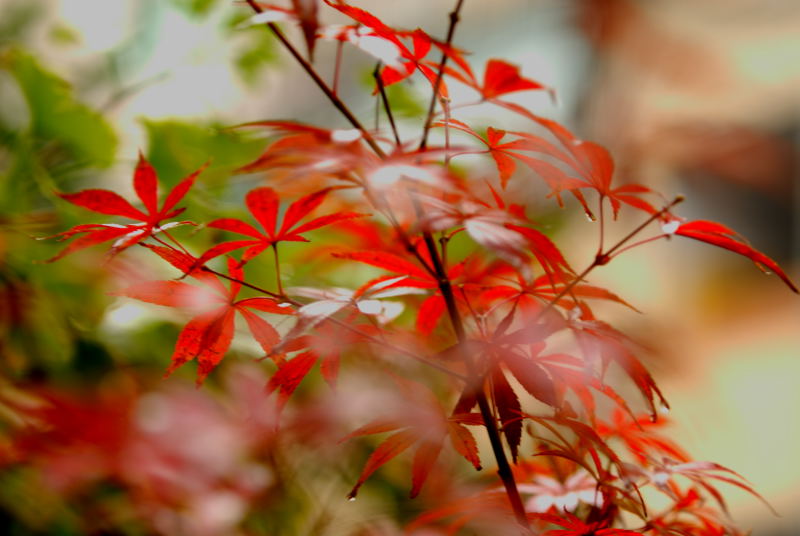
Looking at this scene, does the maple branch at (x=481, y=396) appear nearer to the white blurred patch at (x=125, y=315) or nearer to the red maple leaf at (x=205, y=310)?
the red maple leaf at (x=205, y=310)

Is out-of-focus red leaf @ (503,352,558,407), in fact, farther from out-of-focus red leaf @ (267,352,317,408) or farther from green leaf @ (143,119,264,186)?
green leaf @ (143,119,264,186)

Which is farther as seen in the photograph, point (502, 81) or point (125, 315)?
point (125, 315)

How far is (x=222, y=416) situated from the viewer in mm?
617

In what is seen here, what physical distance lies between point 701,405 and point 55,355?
5.21ft

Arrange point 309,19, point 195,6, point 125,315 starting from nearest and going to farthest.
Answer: point 309,19, point 125,315, point 195,6

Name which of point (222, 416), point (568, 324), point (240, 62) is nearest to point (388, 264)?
point (568, 324)

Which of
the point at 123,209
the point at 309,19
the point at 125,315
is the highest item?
the point at 309,19

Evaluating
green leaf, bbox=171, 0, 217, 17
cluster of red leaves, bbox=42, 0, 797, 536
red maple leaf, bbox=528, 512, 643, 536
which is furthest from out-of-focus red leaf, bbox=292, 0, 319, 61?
green leaf, bbox=171, 0, 217, 17

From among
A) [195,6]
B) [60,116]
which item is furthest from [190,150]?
[195,6]

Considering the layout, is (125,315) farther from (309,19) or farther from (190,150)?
(309,19)

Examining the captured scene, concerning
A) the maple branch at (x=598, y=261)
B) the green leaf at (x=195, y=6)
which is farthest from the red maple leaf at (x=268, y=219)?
the green leaf at (x=195, y=6)

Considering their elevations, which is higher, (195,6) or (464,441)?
(195,6)

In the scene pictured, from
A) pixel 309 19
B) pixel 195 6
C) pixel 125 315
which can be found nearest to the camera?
pixel 309 19

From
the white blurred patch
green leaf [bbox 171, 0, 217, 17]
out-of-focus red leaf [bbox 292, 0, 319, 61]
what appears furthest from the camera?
green leaf [bbox 171, 0, 217, 17]
